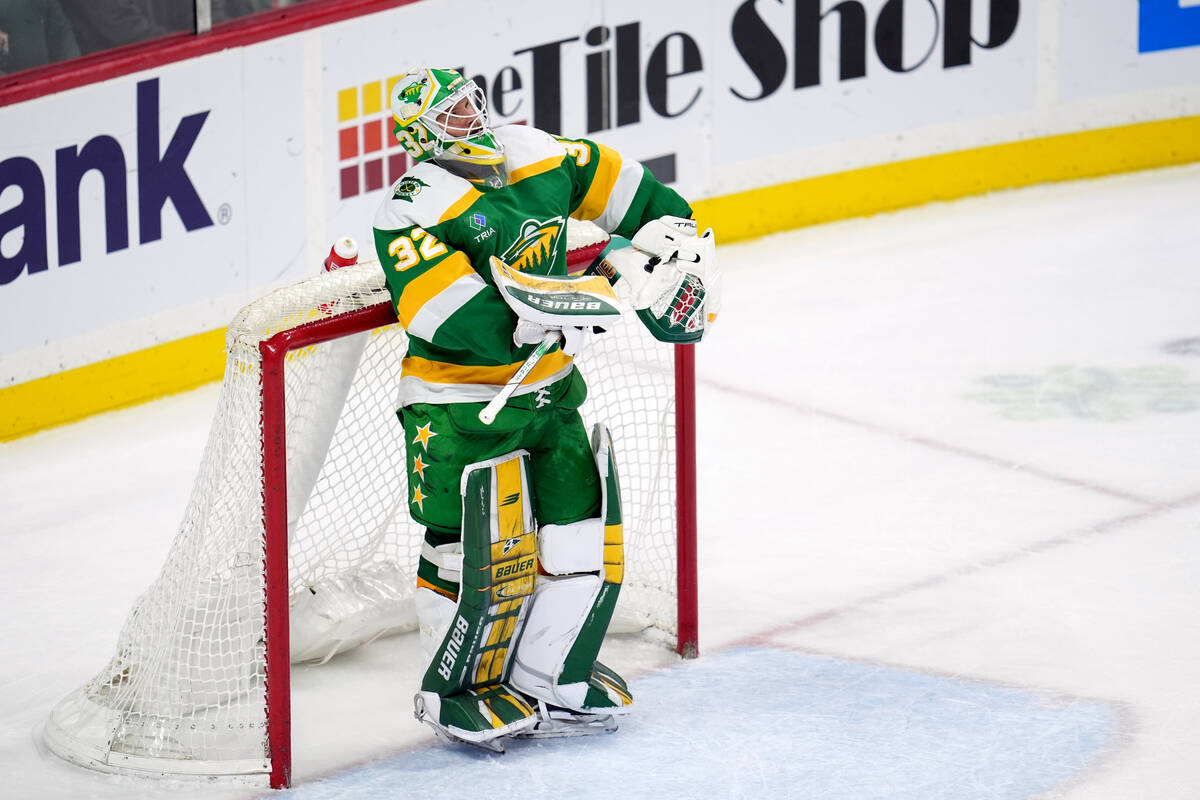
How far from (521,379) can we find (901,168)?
399cm

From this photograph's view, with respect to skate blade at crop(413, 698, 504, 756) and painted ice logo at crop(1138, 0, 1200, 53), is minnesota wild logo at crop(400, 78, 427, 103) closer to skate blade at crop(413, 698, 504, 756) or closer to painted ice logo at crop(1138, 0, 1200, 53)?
skate blade at crop(413, 698, 504, 756)

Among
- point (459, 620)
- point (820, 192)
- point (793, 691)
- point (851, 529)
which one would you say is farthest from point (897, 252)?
point (459, 620)

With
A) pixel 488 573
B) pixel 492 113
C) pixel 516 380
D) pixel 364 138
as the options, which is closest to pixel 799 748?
pixel 488 573

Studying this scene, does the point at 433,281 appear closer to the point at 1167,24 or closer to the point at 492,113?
the point at 492,113

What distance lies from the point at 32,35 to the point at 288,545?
2.09 meters

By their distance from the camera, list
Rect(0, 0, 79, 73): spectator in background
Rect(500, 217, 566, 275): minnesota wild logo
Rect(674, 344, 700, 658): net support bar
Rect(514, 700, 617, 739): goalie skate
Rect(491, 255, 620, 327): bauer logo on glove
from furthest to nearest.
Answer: Rect(0, 0, 79, 73): spectator in background, Rect(674, 344, 700, 658): net support bar, Rect(514, 700, 617, 739): goalie skate, Rect(500, 217, 566, 275): minnesota wild logo, Rect(491, 255, 620, 327): bauer logo on glove

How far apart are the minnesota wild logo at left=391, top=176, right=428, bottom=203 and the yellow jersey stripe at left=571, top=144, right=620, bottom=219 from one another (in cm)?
39

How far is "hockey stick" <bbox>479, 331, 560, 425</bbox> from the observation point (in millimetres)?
3350

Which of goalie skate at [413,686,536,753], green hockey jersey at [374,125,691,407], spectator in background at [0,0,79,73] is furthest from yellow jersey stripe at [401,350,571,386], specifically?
spectator in background at [0,0,79,73]

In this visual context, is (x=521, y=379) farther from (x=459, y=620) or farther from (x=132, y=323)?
(x=132, y=323)

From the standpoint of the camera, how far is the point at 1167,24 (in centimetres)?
734

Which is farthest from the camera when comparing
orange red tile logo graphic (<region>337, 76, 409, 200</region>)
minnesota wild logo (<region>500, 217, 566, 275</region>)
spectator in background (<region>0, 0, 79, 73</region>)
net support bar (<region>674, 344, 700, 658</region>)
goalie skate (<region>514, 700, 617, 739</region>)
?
orange red tile logo graphic (<region>337, 76, 409, 200</region>)

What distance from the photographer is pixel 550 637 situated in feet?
11.9

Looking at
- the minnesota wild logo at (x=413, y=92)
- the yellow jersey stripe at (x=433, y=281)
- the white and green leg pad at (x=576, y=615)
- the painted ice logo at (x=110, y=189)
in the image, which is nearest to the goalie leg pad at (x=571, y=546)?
the white and green leg pad at (x=576, y=615)
